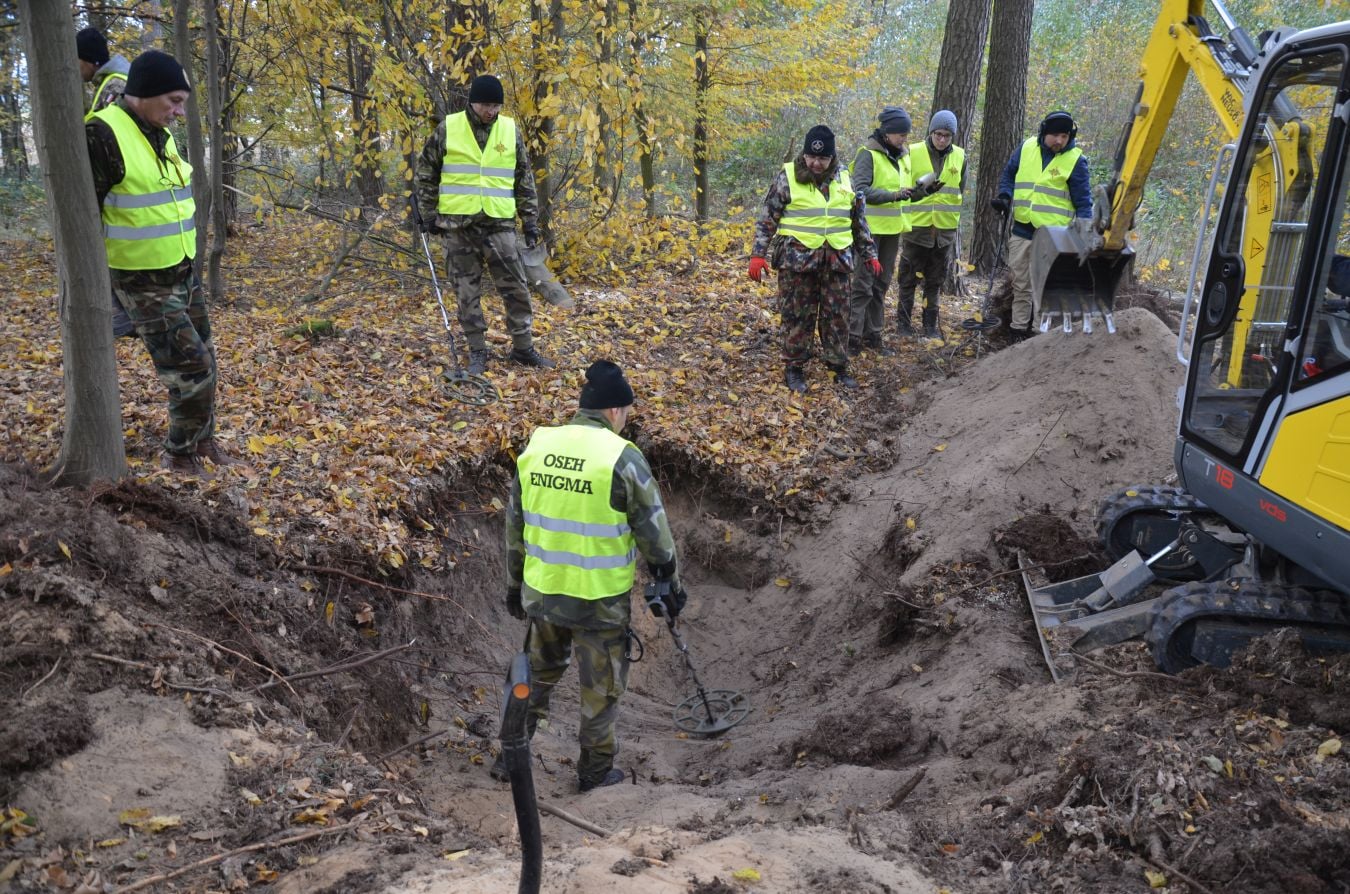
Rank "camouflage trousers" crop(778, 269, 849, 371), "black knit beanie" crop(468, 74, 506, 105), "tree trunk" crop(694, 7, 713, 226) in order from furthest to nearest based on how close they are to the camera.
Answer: "tree trunk" crop(694, 7, 713, 226) → "camouflage trousers" crop(778, 269, 849, 371) → "black knit beanie" crop(468, 74, 506, 105)

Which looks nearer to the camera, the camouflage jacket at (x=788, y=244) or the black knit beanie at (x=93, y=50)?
the black knit beanie at (x=93, y=50)

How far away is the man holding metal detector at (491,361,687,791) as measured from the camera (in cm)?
482

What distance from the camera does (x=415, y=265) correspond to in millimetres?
11602

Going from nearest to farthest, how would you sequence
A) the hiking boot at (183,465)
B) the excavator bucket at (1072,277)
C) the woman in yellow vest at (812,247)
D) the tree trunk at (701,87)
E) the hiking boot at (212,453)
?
the hiking boot at (183,465), the hiking boot at (212,453), the excavator bucket at (1072,277), the woman in yellow vest at (812,247), the tree trunk at (701,87)

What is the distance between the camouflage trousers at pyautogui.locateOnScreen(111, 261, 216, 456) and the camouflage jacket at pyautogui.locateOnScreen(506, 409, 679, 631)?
238 cm

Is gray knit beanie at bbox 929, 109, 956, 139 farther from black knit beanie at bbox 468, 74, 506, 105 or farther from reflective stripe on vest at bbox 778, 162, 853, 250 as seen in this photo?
black knit beanie at bbox 468, 74, 506, 105

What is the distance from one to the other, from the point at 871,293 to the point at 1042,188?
1998 millimetres

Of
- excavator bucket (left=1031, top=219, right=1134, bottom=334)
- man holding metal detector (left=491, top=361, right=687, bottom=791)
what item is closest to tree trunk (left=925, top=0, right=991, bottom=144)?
excavator bucket (left=1031, top=219, right=1134, bottom=334)

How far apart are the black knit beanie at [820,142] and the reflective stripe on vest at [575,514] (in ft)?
16.0

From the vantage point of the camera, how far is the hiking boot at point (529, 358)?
9023 mm

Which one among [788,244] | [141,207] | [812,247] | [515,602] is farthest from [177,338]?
[812,247]

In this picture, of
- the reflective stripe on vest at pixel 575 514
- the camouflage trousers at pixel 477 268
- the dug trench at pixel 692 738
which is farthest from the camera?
the camouflage trousers at pixel 477 268

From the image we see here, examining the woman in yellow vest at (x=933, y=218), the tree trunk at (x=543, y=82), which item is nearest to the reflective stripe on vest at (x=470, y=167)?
the tree trunk at (x=543, y=82)

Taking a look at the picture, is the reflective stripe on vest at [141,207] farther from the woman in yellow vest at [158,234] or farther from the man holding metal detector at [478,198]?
the man holding metal detector at [478,198]
